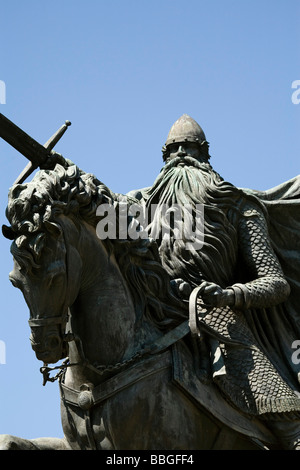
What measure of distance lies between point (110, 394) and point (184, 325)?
0.81 m

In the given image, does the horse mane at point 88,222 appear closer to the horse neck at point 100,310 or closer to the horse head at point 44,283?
the horse head at point 44,283

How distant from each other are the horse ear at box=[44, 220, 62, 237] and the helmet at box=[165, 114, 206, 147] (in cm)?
243

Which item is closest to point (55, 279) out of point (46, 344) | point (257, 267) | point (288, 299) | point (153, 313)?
point (46, 344)

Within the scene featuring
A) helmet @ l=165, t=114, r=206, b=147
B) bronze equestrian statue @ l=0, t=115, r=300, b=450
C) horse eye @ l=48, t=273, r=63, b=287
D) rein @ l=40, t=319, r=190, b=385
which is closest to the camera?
horse eye @ l=48, t=273, r=63, b=287

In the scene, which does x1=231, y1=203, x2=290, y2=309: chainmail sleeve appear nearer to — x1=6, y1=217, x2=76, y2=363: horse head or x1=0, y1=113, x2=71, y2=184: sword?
x1=6, y1=217, x2=76, y2=363: horse head

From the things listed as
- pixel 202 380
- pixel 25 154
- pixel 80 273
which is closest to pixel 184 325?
pixel 202 380

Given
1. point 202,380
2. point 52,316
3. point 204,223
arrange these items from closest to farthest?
point 52,316, point 202,380, point 204,223

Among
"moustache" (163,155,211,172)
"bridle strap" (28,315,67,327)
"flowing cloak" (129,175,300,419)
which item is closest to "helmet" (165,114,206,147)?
"moustache" (163,155,211,172)

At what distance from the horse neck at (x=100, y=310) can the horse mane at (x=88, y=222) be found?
0.12 metres

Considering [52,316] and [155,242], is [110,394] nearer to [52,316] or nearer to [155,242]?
[52,316]

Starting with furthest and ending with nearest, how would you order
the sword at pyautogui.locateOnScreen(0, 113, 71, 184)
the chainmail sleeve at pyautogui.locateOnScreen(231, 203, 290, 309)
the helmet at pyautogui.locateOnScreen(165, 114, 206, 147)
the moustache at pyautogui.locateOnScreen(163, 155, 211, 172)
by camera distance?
the helmet at pyautogui.locateOnScreen(165, 114, 206, 147)
the moustache at pyautogui.locateOnScreen(163, 155, 211, 172)
the chainmail sleeve at pyautogui.locateOnScreen(231, 203, 290, 309)
the sword at pyautogui.locateOnScreen(0, 113, 71, 184)

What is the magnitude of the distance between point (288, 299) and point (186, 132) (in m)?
1.72

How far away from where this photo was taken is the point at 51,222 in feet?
25.0

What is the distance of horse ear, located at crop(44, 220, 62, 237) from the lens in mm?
7613
